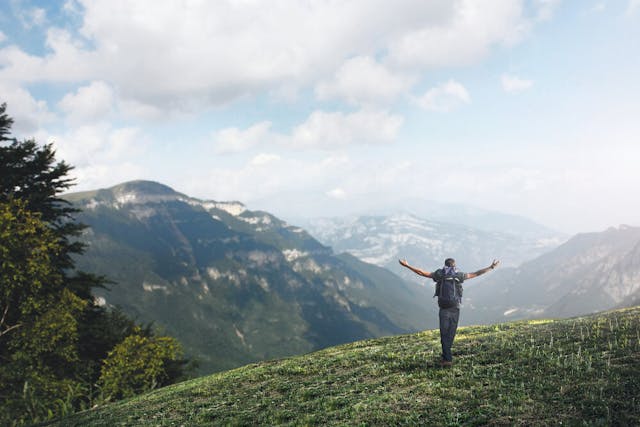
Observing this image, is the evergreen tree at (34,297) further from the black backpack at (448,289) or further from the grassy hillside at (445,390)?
the black backpack at (448,289)

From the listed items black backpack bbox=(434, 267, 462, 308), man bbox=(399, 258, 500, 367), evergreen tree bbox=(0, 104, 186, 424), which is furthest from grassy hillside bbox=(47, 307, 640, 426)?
evergreen tree bbox=(0, 104, 186, 424)

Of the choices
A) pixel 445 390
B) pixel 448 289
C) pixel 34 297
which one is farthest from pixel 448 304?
pixel 34 297

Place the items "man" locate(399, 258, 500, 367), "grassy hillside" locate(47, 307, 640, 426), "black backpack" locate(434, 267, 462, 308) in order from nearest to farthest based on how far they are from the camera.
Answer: "grassy hillside" locate(47, 307, 640, 426) → "man" locate(399, 258, 500, 367) → "black backpack" locate(434, 267, 462, 308)

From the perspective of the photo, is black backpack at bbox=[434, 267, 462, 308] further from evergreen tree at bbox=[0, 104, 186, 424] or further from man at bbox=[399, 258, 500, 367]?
evergreen tree at bbox=[0, 104, 186, 424]

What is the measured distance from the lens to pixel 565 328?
18.7 meters

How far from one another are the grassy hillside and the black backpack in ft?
7.15

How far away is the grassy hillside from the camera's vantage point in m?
9.16

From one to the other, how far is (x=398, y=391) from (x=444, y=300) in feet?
12.2

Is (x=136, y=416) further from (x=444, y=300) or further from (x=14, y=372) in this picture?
(x=14, y=372)

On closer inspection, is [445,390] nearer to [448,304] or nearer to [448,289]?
[448,304]

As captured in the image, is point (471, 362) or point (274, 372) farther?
point (274, 372)

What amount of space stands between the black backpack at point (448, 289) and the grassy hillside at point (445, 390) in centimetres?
218

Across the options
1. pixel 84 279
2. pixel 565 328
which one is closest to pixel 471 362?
pixel 565 328

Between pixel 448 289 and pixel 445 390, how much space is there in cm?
385
